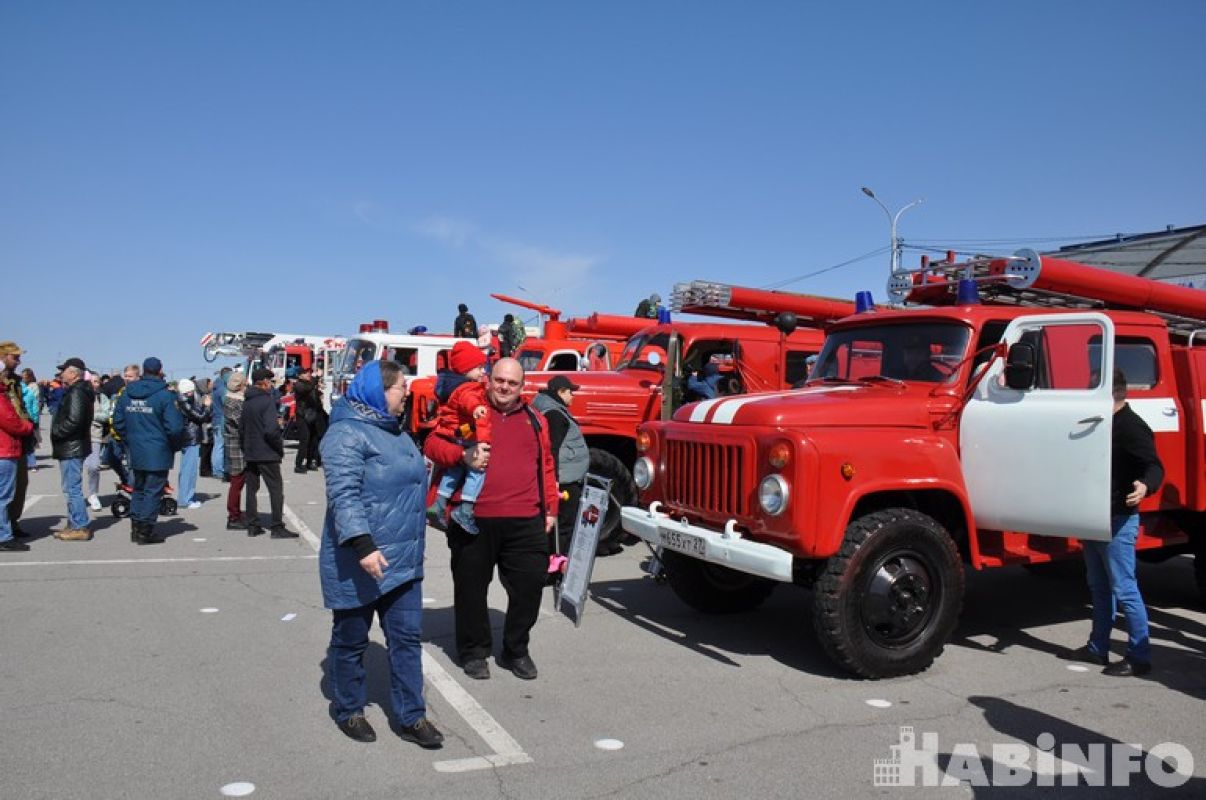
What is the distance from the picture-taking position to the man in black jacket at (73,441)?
30.2ft

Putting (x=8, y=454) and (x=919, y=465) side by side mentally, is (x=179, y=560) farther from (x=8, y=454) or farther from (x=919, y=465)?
(x=919, y=465)

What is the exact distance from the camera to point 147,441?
9141 mm

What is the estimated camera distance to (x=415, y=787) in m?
3.74

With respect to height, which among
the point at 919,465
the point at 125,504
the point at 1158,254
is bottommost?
the point at 125,504

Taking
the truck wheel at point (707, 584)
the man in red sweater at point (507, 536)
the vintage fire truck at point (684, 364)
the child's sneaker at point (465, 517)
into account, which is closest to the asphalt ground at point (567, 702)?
the truck wheel at point (707, 584)

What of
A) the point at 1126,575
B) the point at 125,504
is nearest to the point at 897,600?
the point at 1126,575

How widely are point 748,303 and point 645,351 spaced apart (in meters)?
1.33

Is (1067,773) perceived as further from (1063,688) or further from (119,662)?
(119,662)

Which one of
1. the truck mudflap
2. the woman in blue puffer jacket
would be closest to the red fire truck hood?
the truck mudflap

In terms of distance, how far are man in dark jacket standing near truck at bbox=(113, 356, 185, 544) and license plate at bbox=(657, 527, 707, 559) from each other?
5.79 meters

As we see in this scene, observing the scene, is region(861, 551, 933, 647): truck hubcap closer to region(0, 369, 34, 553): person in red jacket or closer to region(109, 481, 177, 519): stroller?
region(0, 369, 34, 553): person in red jacket

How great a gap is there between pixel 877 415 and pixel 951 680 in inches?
64.0

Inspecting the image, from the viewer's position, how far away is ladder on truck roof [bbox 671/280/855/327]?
1016 cm

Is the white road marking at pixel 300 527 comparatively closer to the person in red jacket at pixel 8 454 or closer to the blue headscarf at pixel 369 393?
the person in red jacket at pixel 8 454
